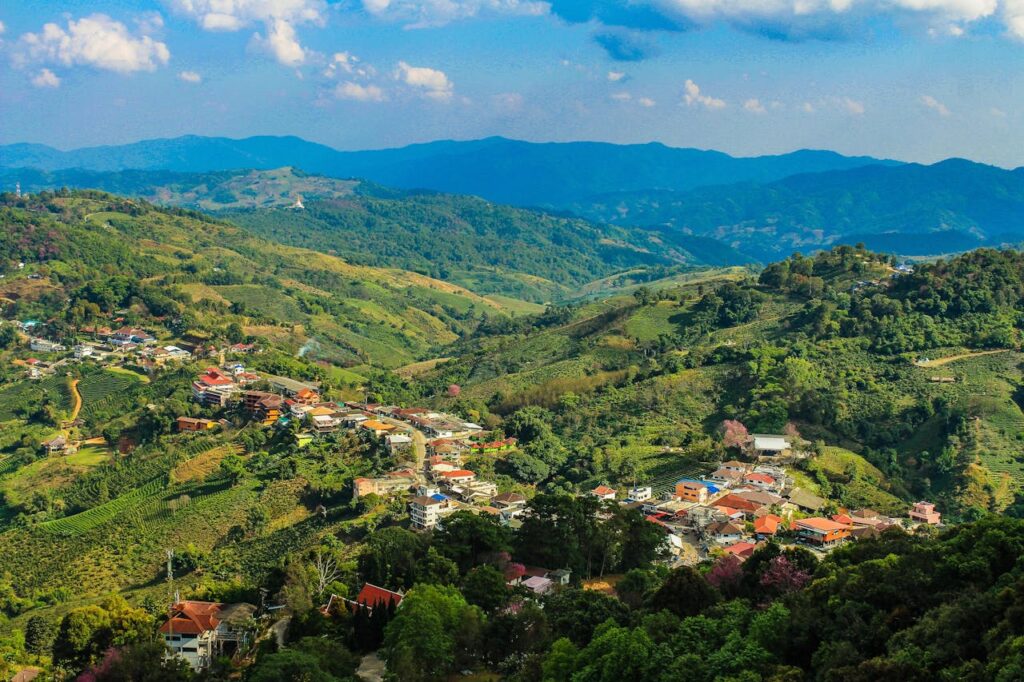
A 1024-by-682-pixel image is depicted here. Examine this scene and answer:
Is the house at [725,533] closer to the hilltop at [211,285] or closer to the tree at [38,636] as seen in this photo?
the tree at [38,636]

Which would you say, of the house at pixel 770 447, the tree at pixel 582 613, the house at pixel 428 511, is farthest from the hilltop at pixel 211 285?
the tree at pixel 582 613

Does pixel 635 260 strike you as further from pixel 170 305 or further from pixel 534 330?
pixel 170 305

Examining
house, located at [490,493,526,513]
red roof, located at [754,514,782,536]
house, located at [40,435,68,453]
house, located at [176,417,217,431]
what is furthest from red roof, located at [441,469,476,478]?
house, located at [40,435,68,453]

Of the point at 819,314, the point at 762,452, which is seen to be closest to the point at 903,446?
the point at 762,452

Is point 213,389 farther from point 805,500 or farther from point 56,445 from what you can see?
point 805,500

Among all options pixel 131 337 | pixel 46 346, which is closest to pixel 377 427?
pixel 131 337
